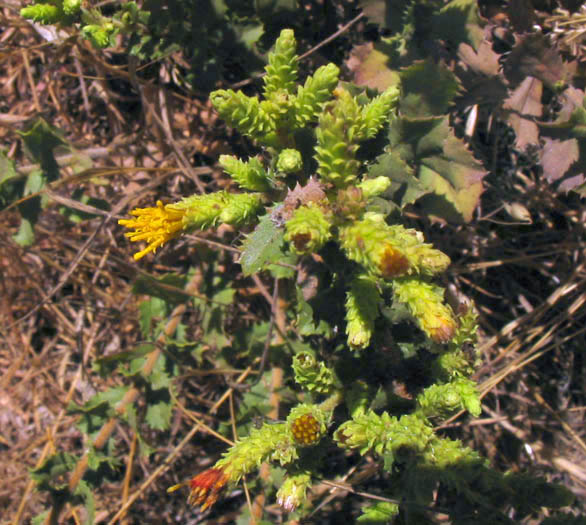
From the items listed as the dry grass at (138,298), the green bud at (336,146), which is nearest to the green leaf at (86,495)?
the dry grass at (138,298)

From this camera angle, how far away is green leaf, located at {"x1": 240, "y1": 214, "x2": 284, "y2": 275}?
181cm

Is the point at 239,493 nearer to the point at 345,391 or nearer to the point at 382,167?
the point at 345,391

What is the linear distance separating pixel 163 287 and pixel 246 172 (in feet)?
4.01

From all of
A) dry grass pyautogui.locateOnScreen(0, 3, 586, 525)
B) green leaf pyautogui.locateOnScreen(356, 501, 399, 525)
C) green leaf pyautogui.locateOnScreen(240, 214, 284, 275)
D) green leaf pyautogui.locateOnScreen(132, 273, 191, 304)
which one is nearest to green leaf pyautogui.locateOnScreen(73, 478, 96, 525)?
dry grass pyautogui.locateOnScreen(0, 3, 586, 525)

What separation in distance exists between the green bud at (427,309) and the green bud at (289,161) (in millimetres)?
493

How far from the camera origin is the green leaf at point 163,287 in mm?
2799

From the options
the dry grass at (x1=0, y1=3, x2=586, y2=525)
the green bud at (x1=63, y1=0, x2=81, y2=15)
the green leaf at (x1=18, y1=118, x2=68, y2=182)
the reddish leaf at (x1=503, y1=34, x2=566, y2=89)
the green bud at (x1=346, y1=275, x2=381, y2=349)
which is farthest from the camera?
the dry grass at (x1=0, y1=3, x2=586, y2=525)

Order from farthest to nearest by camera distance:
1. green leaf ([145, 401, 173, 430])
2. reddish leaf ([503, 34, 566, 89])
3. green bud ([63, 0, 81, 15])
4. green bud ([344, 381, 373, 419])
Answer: green leaf ([145, 401, 173, 430]) < reddish leaf ([503, 34, 566, 89]) < green bud ([63, 0, 81, 15]) < green bud ([344, 381, 373, 419])

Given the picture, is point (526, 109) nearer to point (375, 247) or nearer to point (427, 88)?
point (427, 88)

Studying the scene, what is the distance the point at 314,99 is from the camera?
5.92ft

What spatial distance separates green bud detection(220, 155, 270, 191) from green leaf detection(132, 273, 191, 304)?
1091mm

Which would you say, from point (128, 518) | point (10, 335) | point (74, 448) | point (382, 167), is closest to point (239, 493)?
point (128, 518)

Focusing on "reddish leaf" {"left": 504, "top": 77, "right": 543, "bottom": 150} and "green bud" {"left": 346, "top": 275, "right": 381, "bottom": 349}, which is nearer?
"green bud" {"left": 346, "top": 275, "right": 381, "bottom": 349}

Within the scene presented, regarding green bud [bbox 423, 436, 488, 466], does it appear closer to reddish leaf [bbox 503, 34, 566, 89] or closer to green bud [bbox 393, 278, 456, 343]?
green bud [bbox 393, 278, 456, 343]
